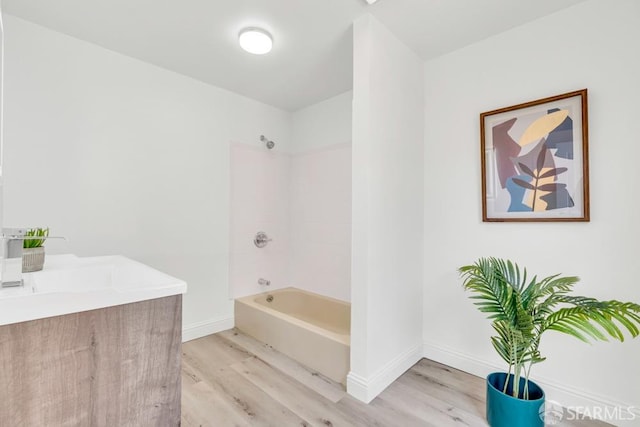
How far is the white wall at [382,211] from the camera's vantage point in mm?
1796

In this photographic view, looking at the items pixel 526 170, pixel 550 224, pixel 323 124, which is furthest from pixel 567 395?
pixel 323 124

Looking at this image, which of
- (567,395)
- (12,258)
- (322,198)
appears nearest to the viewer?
(12,258)

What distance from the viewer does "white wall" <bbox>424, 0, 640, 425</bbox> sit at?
5.15ft

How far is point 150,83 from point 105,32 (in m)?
0.44

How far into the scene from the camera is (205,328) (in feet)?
8.83

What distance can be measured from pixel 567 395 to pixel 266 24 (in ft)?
9.61

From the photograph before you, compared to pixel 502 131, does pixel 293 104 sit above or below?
above

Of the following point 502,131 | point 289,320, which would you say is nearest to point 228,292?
point 289,320

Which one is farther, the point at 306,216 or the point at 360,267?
the point at 306,216

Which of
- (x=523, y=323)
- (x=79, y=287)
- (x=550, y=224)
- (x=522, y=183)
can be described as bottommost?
(x=523, y=323)

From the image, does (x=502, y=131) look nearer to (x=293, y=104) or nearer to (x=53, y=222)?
(x=293, y=104)

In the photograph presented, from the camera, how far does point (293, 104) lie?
10.6ft

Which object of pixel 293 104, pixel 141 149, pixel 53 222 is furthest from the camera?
pixel 293 104

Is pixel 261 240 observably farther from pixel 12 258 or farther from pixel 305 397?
pixel 12 258
